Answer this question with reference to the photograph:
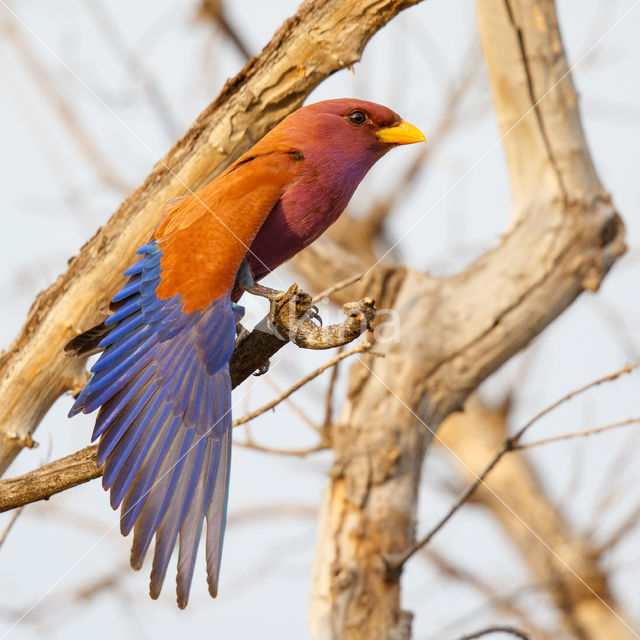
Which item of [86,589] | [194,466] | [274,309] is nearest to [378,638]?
[194,466]

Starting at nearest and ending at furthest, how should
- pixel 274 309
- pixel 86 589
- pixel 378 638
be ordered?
1. pixel 274 309
2. pixel 378 638
3. pixel 86 589

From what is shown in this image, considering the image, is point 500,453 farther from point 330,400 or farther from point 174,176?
point 174,176

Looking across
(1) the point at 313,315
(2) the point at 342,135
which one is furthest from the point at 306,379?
(2) the point at 342,135

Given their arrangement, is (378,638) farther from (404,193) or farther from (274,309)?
(404,193)

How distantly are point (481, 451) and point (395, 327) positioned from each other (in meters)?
2.84

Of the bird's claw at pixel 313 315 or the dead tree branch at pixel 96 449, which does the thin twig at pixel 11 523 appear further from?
the bird's claw at pixel 313 315

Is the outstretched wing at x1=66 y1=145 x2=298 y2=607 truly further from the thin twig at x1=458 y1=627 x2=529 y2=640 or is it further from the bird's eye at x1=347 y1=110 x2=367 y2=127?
the thin twig at x1=458 y1=627 x2=529 y2=640

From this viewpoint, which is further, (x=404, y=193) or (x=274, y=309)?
(x=404, y=193)

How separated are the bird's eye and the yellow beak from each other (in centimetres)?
7

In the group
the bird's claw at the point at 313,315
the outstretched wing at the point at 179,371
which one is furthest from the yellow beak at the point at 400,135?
the bird's claw at the point at 313,315

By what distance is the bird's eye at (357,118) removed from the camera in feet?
11.7

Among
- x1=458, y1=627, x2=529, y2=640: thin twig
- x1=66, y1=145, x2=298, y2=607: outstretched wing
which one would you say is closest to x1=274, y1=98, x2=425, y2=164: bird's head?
x1=66, y1=145, x2=298, y2=607: outstretched wing

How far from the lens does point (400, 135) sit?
3.59 meters

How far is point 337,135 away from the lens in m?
3.48
